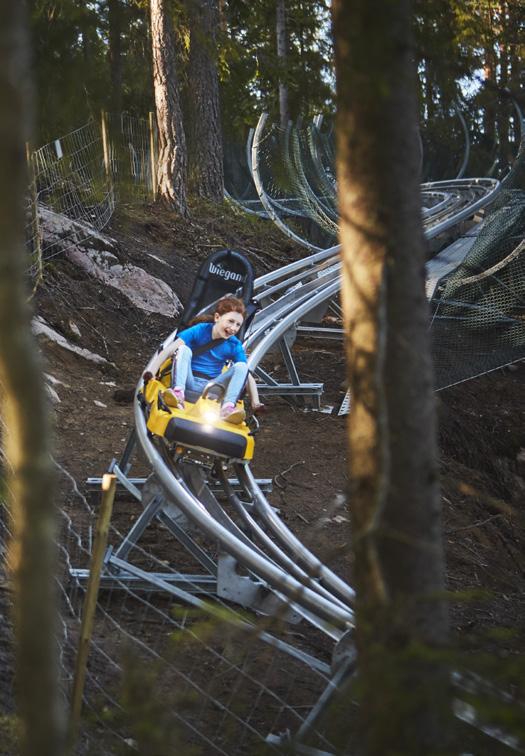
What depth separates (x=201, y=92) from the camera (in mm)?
15523

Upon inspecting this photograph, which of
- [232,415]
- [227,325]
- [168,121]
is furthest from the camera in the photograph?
[168,121]

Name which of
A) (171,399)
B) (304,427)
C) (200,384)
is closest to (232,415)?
(171,399)

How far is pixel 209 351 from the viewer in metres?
6.63

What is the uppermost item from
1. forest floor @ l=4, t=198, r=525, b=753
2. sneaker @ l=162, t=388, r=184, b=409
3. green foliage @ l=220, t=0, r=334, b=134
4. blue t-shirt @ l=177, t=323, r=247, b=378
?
green foliage @ l=220, t=0, r=334, b=134

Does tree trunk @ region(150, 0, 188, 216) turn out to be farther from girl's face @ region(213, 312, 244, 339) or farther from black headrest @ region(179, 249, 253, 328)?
girl's face @ region(213, 312, 244, 339)

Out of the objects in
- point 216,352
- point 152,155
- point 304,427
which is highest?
point 152,155

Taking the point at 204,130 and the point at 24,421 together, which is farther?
the point at 204,130

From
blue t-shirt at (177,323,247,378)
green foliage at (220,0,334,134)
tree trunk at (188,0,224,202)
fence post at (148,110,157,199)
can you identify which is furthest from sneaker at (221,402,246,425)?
tree trunk at (188,0,224,202)

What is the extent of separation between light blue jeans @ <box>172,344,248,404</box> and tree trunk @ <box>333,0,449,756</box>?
396 cm

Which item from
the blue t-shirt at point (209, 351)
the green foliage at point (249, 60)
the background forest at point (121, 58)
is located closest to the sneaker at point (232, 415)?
the blue t-shirt at point (209, 351)

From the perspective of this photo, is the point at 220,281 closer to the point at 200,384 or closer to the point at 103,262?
the point at 200,384

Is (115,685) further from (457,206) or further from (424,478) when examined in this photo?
(457,206)

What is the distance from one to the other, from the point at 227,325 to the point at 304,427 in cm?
249

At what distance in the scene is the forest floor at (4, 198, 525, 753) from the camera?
6699 mm
